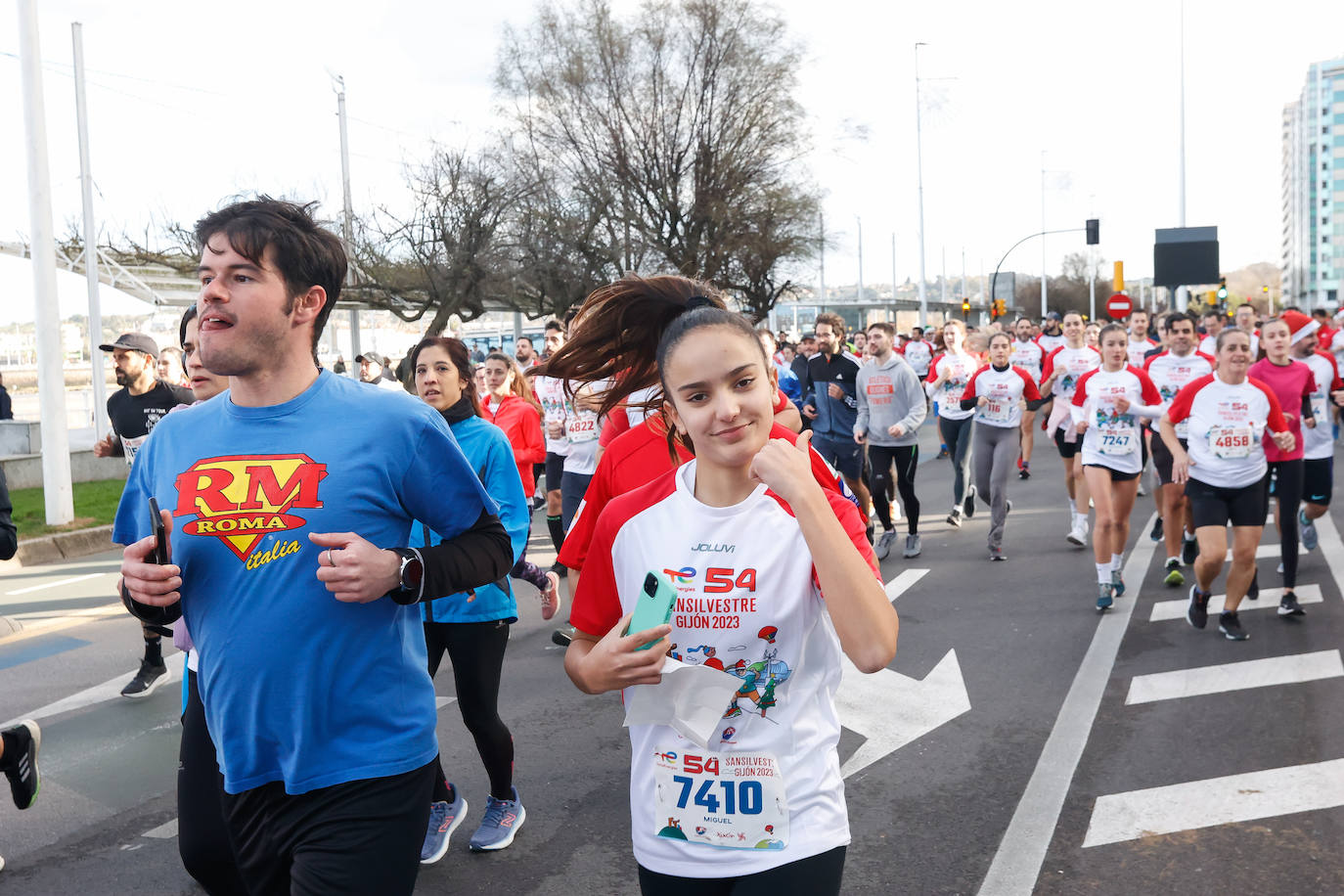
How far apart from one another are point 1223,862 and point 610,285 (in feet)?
9.51

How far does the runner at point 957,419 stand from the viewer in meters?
11.7

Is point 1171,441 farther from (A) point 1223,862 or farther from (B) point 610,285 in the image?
(B) point 610,285

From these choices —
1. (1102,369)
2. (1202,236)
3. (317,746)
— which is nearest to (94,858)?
(317,746)

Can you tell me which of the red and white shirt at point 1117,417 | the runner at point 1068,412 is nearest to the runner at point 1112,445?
A: the red and white shirt at point 1117,417

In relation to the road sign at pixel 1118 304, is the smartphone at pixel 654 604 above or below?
below

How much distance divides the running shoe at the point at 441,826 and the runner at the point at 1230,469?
465 cm

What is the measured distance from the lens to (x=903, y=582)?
905 centimetres

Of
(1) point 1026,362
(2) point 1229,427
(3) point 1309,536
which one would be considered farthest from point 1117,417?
(1) point 1026,362

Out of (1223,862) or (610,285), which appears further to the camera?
(1223,862)

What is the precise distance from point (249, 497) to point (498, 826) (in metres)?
2.40

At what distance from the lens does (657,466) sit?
353 cm

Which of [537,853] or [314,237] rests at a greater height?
[314,237]

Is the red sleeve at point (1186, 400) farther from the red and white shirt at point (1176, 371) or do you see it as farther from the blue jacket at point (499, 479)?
the blue jacket at point (499, 479)

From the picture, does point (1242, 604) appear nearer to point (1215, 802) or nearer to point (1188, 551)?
point (1188, 551)
